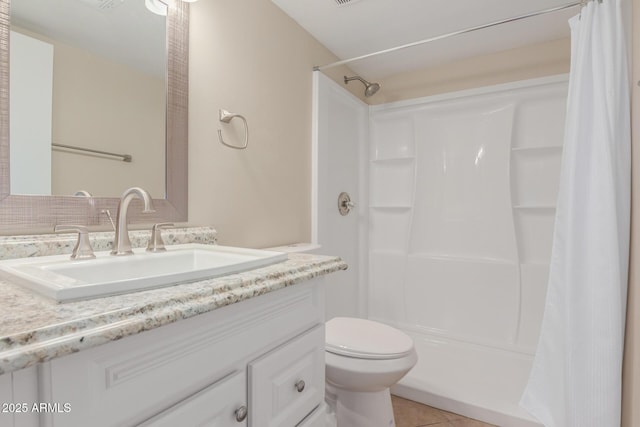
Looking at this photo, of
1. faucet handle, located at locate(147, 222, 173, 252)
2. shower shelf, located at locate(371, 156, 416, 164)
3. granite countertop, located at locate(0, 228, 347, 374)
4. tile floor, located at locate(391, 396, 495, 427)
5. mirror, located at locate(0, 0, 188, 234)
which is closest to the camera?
granite countertop, located at locate(0, 228, 347, 374)

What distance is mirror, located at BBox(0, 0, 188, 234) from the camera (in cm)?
81

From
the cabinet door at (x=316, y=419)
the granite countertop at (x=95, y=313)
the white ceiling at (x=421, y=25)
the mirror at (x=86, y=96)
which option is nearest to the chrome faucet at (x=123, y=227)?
the mirror at (x=86, y=96)

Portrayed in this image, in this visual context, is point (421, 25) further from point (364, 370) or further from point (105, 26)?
point (364, 370)

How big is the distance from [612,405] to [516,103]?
6.08 ft

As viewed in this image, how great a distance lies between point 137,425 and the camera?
51cm

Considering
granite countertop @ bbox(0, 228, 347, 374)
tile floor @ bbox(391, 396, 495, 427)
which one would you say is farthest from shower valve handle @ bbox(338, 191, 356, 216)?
granite countertop @ bbox(0, 228, 347, 374)

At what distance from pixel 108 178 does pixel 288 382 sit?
816 mm

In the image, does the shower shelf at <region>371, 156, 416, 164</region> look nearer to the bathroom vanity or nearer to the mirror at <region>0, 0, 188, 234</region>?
the mirror at <region>0, 0, 188, 234</region>

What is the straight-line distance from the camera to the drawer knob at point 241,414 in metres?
0.67

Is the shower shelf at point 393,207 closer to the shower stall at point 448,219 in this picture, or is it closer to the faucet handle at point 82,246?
the shower stall at point 448,219

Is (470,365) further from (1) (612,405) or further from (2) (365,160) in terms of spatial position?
(2) (365,160)

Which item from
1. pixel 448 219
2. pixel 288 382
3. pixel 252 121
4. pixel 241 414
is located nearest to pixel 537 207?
pixel 448 219

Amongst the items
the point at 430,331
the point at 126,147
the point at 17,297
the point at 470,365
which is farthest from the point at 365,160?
the point at 17,297

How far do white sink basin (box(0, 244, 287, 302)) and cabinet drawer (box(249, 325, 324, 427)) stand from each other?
0.22 meters
